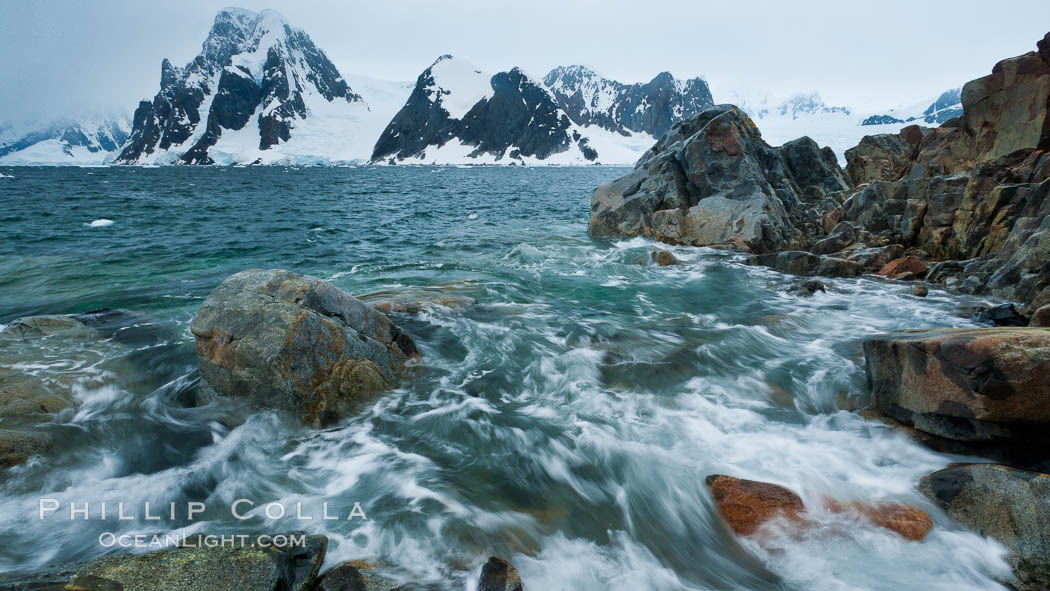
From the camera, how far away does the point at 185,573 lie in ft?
8.16

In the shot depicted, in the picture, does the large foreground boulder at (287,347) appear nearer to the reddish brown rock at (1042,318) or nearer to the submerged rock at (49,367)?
the submerged rock at (49,367)

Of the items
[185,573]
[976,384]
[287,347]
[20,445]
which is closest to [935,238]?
[976,384]

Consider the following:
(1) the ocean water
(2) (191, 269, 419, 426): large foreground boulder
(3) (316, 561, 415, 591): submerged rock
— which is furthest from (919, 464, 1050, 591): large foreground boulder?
(2) (191, 269, 419, 426): large foreground boulder

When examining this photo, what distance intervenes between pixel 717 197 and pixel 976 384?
1286 centimetres

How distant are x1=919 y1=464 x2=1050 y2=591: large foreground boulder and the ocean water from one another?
122 millimetres

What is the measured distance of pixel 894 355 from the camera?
15.3 ft

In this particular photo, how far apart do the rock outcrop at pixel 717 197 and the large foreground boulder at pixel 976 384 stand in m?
10.5

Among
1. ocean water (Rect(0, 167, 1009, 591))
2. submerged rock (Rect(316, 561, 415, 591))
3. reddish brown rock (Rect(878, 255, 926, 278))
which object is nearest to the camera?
submerged rock (Rect(316, 561, 415, 591))

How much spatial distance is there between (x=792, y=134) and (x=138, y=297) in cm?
17811

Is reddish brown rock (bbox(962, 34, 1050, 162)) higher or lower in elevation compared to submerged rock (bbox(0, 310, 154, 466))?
higher

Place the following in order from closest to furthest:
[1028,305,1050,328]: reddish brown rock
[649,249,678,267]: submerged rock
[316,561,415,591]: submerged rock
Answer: [316,561,415,591]: submerged rock → [1028,305,1050,328]: reddish brown rock → [649,249,678,267]: submerged rock

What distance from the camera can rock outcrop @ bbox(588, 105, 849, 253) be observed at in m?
14.8

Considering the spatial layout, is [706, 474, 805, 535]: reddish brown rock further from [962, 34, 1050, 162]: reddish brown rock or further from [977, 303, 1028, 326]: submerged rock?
[962, 34, 1050, 162]: reddish brown rock

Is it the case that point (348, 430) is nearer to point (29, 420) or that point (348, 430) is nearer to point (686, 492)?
point (29, 420)
